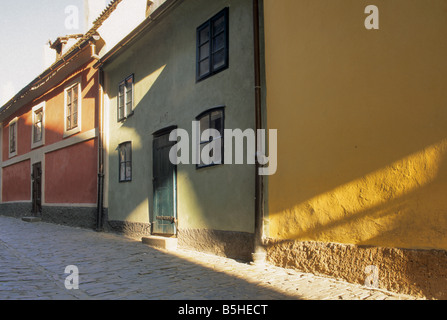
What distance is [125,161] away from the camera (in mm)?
11562

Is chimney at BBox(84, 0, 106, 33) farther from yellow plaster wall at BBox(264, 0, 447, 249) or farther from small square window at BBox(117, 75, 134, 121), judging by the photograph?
yellow plaster wall at BBox(264, 0, 447, 249)

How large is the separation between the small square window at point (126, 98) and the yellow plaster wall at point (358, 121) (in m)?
5.73

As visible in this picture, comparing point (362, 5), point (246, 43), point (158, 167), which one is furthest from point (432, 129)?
point (158, 167)

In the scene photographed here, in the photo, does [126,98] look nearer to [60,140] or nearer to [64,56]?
[64,56]

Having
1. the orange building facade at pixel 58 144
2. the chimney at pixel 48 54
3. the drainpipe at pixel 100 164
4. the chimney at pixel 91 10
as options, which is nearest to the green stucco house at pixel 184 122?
the drainpipe at pixel 100 164

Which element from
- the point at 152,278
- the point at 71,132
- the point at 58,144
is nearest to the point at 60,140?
the point at 58,144

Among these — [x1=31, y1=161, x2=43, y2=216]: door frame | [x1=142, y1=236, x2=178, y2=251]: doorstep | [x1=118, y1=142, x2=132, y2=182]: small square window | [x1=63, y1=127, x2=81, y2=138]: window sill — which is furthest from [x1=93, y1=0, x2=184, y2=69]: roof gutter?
[x1=31, y1=161, x2=43, y2=216]: door frame

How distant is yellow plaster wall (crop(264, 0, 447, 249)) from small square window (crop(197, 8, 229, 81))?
126cm

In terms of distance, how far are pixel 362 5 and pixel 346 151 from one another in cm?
172

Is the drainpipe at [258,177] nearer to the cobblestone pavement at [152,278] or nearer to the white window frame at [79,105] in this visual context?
the cobblestone pavement at [152,278]

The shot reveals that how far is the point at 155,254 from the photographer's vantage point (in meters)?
7.66

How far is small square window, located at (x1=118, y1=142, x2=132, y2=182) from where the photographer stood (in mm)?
11312

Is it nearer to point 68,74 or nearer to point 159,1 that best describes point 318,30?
point 159,1

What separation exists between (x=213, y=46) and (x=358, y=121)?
12.9 ft
